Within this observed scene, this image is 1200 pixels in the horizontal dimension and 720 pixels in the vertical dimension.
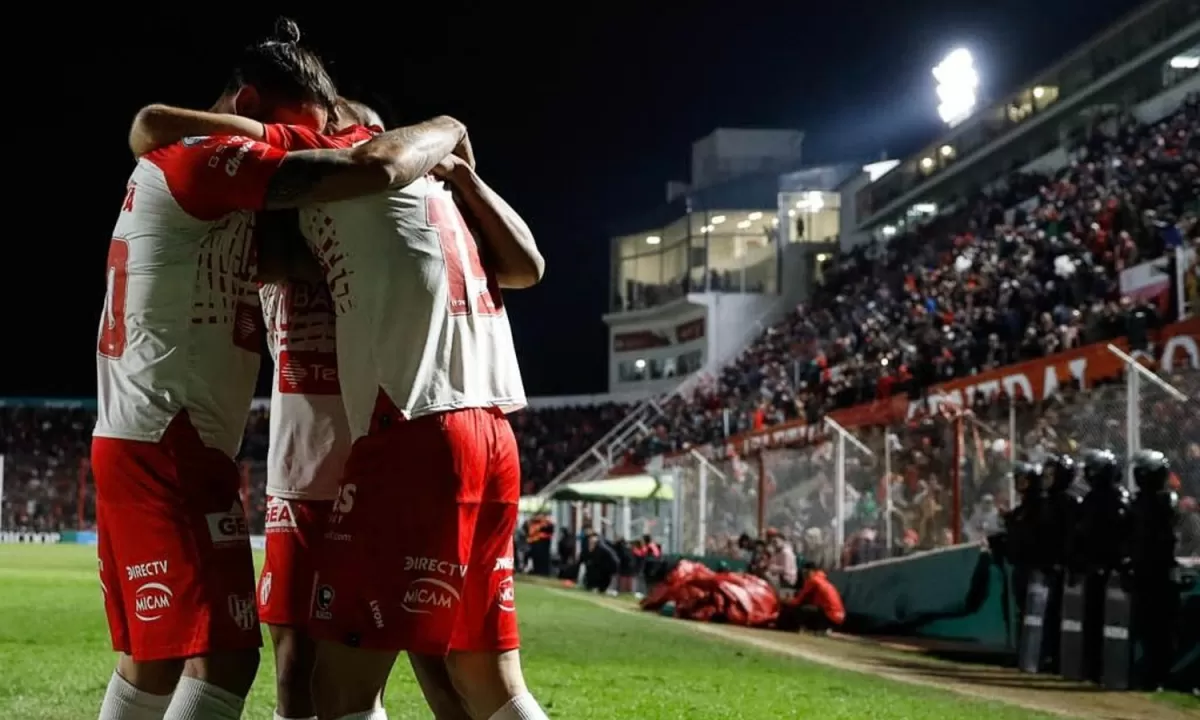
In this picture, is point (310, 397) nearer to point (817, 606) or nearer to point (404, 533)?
point (404, 533)

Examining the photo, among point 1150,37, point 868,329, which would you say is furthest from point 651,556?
point 1150,37

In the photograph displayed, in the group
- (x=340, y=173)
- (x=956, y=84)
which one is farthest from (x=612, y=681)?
(x=956, y=84)

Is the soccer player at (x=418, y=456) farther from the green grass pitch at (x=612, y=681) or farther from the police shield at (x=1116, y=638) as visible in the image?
the police shield at (x=1116, y=638)

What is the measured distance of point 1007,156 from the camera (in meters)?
42.4

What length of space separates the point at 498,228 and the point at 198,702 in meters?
1.41

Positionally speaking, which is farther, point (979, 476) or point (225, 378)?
point (979, 476)

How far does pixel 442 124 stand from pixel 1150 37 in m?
35.1

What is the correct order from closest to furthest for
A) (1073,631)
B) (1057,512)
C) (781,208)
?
(1073,631), (1057,512), (781,208)

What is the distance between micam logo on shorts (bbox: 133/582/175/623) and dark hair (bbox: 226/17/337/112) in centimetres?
125

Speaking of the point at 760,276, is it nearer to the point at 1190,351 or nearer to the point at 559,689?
the point at 1190,351

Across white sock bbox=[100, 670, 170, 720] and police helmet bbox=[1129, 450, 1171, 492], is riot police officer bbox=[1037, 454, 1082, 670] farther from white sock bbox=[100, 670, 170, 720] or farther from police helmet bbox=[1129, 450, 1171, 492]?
white sock bbox=[100, 670, 170, 720]

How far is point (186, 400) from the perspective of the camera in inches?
131

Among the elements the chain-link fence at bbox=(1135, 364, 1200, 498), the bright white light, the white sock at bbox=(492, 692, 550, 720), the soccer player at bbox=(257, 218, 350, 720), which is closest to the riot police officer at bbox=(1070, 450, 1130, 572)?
the chain-link fence at bbox=(1135, 364, 1200, 498)

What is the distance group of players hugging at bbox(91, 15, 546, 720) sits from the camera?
305 cm
